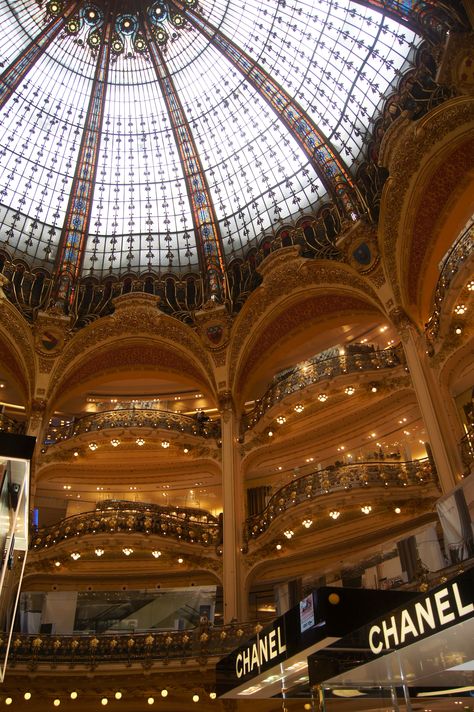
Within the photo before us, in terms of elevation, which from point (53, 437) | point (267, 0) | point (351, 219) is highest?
point (267, 0)

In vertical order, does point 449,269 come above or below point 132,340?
below

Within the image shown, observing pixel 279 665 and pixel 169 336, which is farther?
pixel 169 336

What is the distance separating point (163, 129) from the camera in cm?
2581

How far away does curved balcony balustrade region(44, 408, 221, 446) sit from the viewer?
23.3 m

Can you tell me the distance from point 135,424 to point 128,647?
328 inches

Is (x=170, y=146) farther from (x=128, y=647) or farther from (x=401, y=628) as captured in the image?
(x=401, y=628)

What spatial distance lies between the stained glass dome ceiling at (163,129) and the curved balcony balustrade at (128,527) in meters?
11.0

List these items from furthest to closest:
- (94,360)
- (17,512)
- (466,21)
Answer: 1. (94,360)
2. (466,21)
3. (17,512)

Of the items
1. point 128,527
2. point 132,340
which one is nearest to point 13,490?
point 128,527

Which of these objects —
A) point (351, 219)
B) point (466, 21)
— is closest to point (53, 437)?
point (351, 219)

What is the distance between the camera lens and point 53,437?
23906 millimetres

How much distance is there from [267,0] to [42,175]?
1160 centimetres

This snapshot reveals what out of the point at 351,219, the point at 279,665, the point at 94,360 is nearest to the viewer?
the point at 279,665

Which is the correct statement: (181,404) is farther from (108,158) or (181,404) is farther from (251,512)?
(108,158)
